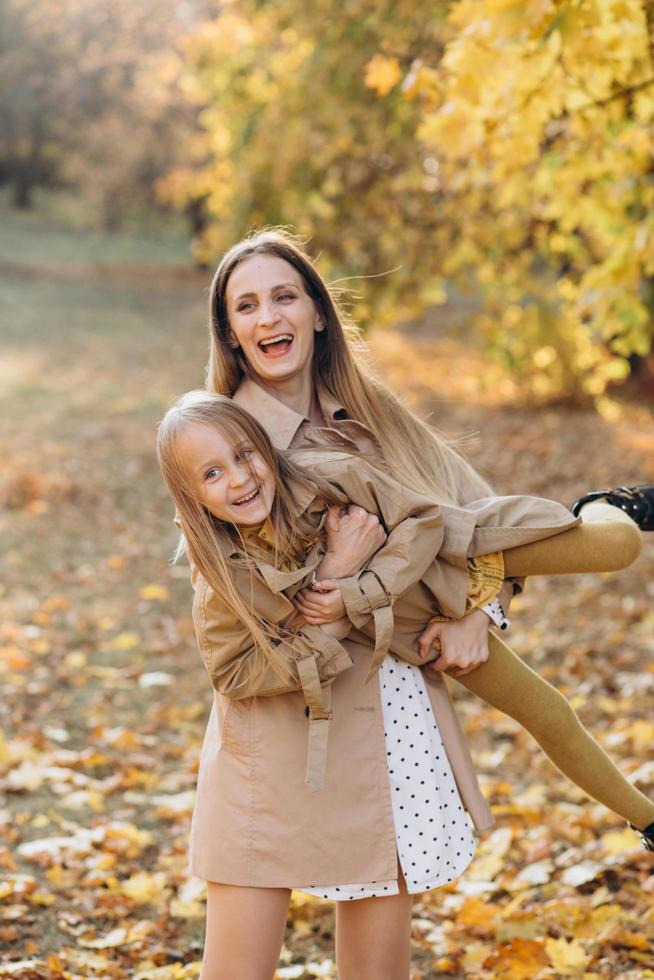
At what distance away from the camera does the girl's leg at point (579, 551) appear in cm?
252

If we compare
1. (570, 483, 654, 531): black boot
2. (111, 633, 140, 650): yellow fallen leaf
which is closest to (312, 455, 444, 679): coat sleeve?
(570, 483, 654, 531): black boot

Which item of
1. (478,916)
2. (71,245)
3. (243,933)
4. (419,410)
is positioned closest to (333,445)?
(243,933)

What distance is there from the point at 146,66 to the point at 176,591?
2075 cm

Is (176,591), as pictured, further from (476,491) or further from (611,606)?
(476,491)

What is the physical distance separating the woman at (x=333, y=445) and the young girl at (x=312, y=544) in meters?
0.06

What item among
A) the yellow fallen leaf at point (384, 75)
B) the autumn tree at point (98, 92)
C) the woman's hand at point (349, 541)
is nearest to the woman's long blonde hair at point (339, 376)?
the woman's hand at point (349, 541)

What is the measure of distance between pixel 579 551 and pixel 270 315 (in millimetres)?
904

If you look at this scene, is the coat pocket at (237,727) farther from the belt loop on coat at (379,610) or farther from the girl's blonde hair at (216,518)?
the belt loop on coat at (379,610)

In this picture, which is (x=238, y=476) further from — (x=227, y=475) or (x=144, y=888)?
(x=144, y=888)

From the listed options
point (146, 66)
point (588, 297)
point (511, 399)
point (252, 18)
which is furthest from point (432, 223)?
point (146, 66)

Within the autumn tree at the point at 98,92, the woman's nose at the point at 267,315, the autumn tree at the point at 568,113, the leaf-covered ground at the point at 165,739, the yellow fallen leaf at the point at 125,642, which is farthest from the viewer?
the autumn tree at the point at 98,92

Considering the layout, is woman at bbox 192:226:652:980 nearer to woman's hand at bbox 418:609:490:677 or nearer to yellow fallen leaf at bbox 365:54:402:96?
woman's hand at bbox 418:609:490:677

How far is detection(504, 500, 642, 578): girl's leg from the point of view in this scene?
8.28 ft

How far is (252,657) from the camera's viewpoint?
7.50 feet
